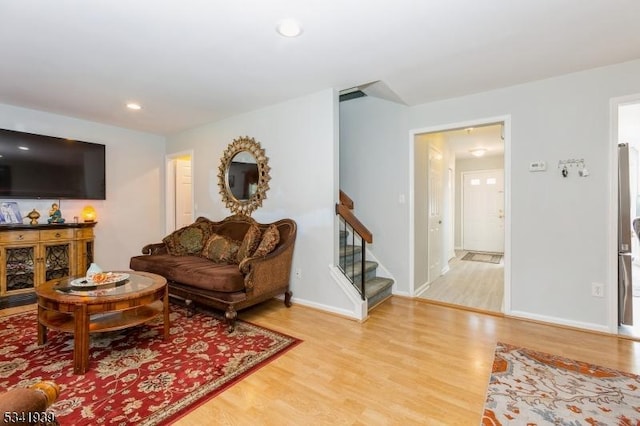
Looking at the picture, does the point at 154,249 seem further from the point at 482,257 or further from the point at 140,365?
the point at 482,257

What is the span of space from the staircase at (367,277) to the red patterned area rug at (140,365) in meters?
1.14

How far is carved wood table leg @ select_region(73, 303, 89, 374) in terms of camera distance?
2021mm

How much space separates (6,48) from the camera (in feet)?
7.79

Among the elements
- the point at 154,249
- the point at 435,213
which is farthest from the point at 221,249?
the point at 435,213

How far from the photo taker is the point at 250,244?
3260mm

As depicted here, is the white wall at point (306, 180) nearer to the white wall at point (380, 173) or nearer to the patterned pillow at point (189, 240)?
the patterned pillow at point (189, 240)

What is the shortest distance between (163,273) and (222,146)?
1950mm

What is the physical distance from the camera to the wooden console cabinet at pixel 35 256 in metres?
3.49

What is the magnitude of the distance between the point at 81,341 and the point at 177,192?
380cm

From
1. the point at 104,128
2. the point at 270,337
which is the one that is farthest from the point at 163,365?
the point at 104,128

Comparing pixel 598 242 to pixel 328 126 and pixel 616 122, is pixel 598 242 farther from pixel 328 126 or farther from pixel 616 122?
pixel 328 126

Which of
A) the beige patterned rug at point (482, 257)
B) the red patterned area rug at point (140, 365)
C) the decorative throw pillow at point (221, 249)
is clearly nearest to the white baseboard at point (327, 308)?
the red patterned area rug at point (140, 365)

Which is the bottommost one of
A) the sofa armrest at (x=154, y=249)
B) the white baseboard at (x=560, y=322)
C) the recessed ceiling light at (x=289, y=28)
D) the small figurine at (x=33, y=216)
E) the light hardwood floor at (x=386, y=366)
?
the light hardwood floor at (x=386, y=366)

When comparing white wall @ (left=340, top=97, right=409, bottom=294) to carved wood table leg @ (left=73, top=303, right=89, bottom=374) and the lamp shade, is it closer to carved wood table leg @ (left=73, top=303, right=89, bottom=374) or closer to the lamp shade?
carved wood table leg @ (left=73, top=303, right=89, bottom=374)
